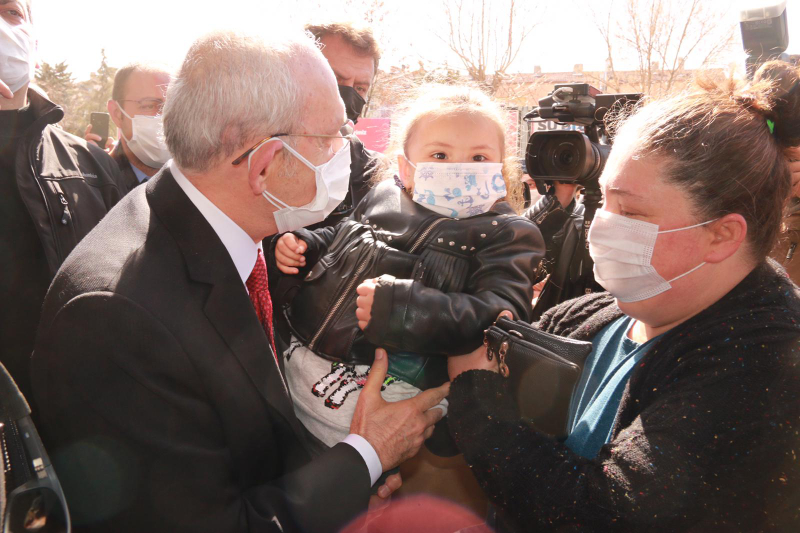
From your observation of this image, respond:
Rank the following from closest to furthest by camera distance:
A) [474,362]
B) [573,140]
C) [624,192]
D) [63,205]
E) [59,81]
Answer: [624,192] < [474,362] < [573,140] < [63,205] < [59,81]

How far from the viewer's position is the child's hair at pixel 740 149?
1466 mm

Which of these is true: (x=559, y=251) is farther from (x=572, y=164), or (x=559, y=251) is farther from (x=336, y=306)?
(x=336, y=306)

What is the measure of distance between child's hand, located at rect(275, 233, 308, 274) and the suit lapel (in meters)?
0.64

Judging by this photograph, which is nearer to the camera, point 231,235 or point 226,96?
point 226,96

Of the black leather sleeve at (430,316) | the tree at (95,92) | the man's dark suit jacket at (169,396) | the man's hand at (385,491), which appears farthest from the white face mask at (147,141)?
the tree at (95,92)

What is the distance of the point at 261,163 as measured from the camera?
5.55ft

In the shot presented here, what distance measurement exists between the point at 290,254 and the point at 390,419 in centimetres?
85

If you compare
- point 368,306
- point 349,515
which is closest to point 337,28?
point 368,306

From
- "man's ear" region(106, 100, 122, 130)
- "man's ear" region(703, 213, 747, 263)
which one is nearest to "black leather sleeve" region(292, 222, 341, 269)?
"man's ear" region(703, 213, 747, 263)

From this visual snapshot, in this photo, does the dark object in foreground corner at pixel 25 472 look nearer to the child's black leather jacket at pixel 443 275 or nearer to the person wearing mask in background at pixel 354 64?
the child's black leather jacket at pixel 443 275

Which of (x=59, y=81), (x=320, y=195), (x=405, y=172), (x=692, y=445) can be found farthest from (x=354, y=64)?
(x=59, y=81)

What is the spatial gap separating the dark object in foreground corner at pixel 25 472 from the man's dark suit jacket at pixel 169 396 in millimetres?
233

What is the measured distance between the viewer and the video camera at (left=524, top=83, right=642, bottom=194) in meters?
2.63

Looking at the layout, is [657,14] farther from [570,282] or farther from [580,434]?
[580,434]
